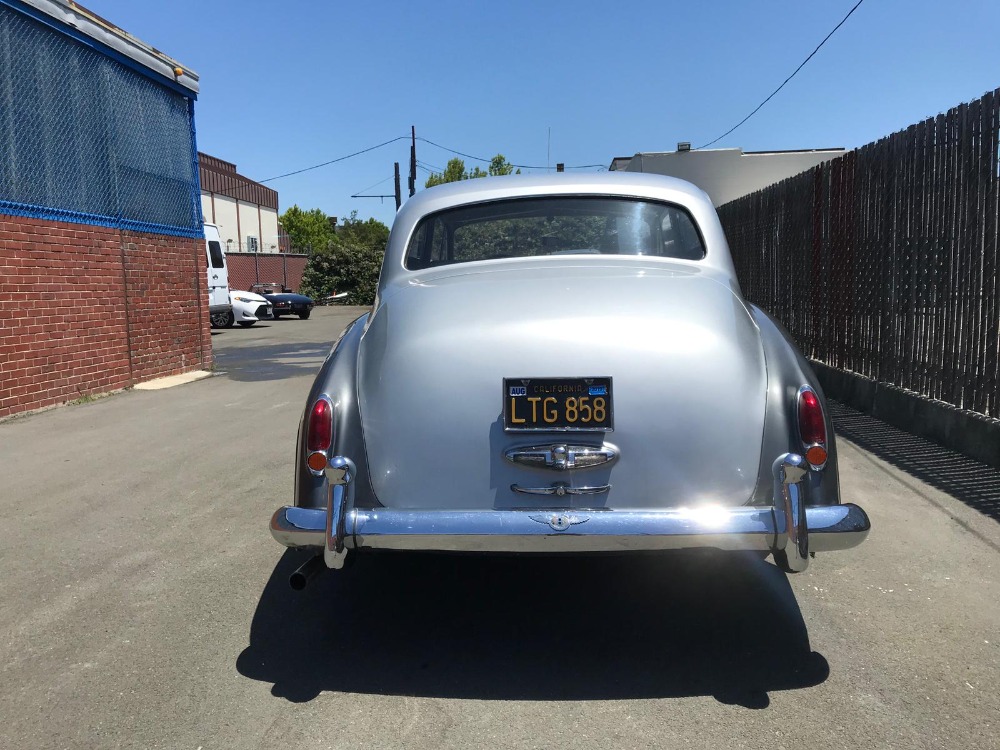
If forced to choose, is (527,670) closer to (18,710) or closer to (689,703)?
(689,703)

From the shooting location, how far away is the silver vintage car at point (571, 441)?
9.07ft

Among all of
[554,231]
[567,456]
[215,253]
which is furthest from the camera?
[215,253]

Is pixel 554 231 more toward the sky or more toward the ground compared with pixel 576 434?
more toward the sky

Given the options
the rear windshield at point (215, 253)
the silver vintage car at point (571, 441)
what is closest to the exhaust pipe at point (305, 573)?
the silver vintage car at point (571, 441)

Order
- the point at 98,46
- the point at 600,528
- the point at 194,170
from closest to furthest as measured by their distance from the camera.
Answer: the point at 600,528
the point at 98,46
the point at 194,170

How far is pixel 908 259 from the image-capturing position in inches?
270

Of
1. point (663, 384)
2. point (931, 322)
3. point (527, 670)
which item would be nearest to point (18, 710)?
point (527, 670)

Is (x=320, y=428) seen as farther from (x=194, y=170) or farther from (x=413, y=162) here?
(x=413, y=162)

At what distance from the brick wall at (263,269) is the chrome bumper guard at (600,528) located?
40.3 m

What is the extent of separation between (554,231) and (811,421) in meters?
1.69

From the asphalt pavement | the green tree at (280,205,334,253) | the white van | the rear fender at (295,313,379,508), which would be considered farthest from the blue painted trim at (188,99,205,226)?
the green tree at (280,205,334,253)

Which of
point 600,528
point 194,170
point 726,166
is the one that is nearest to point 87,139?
point 194,170

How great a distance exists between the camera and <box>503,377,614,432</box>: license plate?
287 centimetres

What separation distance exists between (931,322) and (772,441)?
4.27 m
